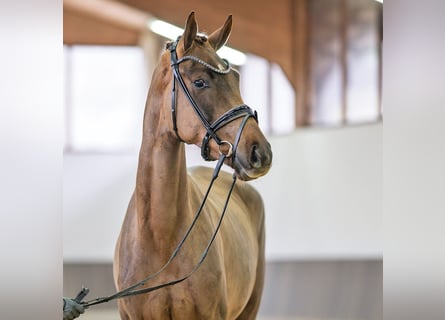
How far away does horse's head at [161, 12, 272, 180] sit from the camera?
1.66 meters

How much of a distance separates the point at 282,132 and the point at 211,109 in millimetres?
3072

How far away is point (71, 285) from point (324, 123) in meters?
1.80

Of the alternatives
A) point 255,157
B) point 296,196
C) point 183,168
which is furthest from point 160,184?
point 296,196

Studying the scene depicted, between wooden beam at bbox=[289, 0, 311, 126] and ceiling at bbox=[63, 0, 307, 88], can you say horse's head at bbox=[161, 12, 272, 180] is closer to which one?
ceiling at bbox=[63, 0, 307, 88]

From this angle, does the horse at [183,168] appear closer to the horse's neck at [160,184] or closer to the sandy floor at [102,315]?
the horse's neck at [160,184]

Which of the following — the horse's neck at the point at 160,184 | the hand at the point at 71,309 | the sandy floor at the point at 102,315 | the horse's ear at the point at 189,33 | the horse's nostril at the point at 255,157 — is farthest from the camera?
the sandy floor at the point at 102,315

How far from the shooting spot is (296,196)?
14.9ft

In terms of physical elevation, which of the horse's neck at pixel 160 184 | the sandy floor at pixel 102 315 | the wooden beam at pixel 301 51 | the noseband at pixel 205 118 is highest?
the wooden beam at pixel 301 51

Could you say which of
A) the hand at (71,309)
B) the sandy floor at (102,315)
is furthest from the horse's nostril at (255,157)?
the sandy floor at (102,315)

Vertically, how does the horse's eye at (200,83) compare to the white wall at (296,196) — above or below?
above

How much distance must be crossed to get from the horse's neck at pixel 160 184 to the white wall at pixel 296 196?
2457mm

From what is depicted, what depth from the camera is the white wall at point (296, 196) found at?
4270 mm

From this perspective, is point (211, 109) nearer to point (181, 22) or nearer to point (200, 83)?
point (200, 83)
